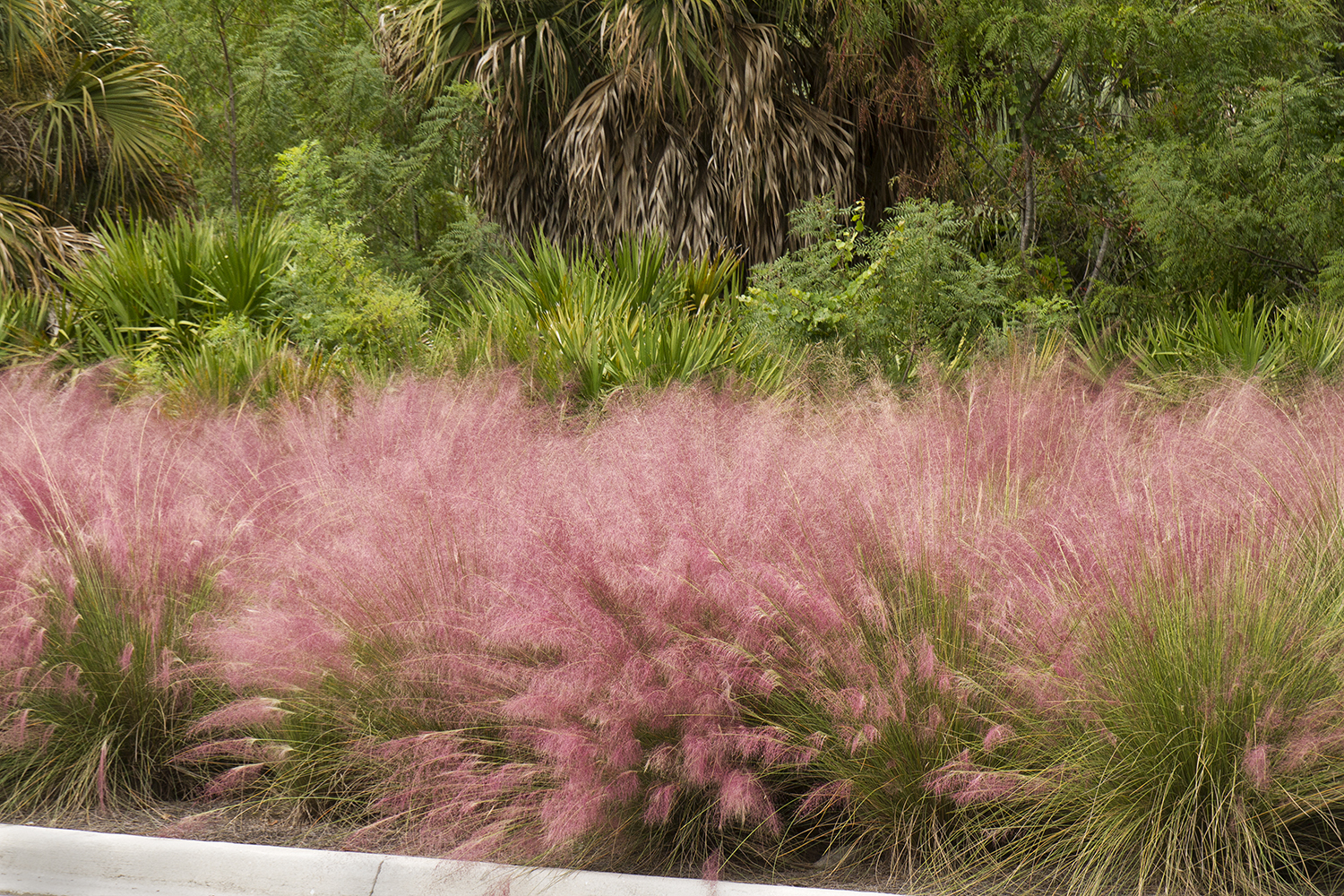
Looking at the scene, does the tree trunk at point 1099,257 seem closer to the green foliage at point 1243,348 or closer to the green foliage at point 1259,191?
the green foliage at point 1259,191

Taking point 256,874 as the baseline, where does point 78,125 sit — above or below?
below

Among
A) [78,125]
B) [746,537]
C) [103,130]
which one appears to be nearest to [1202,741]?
[746,537]

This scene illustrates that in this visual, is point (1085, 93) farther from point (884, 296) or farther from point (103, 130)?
point (103, 130)

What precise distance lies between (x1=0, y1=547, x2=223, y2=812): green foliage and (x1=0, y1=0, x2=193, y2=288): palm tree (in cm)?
976

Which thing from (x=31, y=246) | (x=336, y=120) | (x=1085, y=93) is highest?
(x=1085, y=93)

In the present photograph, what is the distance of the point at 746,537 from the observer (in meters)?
3.76

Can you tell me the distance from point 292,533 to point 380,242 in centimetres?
1061

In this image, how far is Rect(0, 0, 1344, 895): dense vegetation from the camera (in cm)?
336

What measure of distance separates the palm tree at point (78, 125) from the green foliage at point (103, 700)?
32.0ft

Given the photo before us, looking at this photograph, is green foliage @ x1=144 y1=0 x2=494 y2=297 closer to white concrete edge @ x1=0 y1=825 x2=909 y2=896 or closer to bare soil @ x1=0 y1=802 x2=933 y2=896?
bare soil @ x1=0 y1=802 x2=933 y2=896

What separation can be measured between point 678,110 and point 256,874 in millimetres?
10485

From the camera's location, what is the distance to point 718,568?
359 cm

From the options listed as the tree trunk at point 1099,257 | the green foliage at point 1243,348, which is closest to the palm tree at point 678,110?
the tree trunk at point 1099,257

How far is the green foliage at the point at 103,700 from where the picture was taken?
4.27 metres
